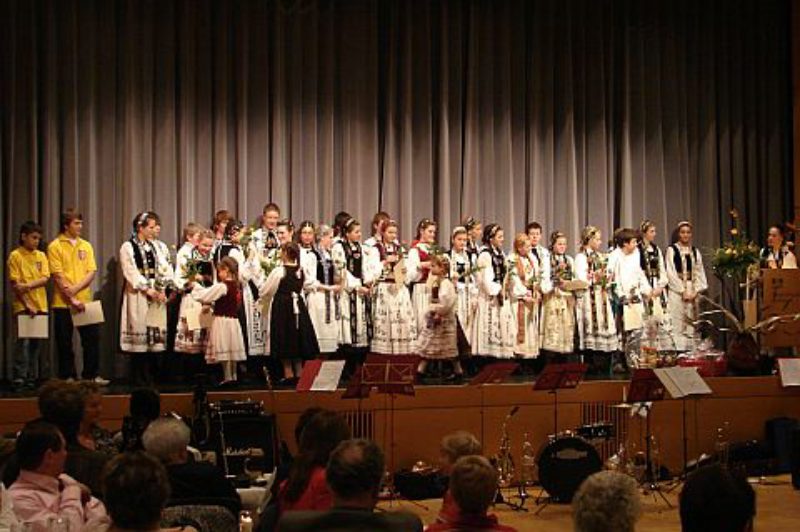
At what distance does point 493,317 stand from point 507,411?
2233 mm

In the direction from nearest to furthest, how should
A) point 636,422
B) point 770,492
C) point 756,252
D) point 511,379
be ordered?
point 770,492 → point 636,422 → point 511,379 → point 756,252

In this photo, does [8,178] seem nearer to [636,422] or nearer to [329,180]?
[329,180]

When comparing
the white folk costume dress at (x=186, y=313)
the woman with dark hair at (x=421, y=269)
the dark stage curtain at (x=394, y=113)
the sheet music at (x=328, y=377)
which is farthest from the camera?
the dark stage curtain at (x=394, y=113)

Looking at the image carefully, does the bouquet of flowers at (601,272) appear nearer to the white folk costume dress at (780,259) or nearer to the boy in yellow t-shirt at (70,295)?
the white folk costume dress at (780,259)

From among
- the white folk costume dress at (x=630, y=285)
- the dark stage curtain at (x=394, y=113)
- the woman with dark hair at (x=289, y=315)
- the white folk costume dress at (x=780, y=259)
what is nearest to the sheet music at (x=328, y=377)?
the woman with dark hair at (x=289, y=315)

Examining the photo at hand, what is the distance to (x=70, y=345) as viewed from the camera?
1038cm

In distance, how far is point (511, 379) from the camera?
35.4ft

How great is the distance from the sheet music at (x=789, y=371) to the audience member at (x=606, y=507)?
6800 mm

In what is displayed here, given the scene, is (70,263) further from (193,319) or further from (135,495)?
(135,495)

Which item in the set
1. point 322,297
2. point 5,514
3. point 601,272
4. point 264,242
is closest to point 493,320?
point 601,272

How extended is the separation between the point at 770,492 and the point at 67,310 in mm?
6140

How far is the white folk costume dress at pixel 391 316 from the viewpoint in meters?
11.4

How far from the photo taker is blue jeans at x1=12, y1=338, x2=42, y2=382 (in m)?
10.1

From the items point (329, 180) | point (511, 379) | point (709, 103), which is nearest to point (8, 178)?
point (329, 180)
